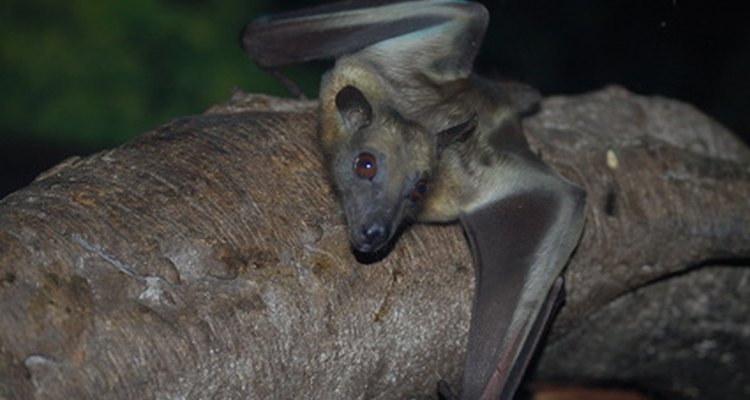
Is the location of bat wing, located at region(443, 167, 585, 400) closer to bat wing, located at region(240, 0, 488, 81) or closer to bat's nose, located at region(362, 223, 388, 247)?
bat's nose, located at region(362, 223, 388, 247)

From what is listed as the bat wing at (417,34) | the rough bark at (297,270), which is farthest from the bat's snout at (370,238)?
the bat wing at (417,34)

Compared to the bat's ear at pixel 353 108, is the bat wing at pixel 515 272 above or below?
below

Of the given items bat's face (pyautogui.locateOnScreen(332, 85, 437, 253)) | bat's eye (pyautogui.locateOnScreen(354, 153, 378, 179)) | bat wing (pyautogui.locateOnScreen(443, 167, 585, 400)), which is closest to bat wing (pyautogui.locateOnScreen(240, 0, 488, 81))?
bat's face (pyautogui.locateOnScreen(332, 85, 437, 253))

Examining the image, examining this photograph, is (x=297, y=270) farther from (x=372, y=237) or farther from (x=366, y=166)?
(x=366, y=166)

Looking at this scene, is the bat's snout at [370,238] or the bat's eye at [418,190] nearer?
the bat's snout at [370,238]

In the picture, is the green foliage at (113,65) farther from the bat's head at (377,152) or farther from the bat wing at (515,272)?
the bat wing at (515,272)

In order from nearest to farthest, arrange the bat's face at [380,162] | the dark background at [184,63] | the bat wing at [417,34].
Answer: the bat's face at [380,162]
the bat wing at [417,34]
the dark background at [184,63]

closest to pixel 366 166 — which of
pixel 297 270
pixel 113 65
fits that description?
pixel 297 270
